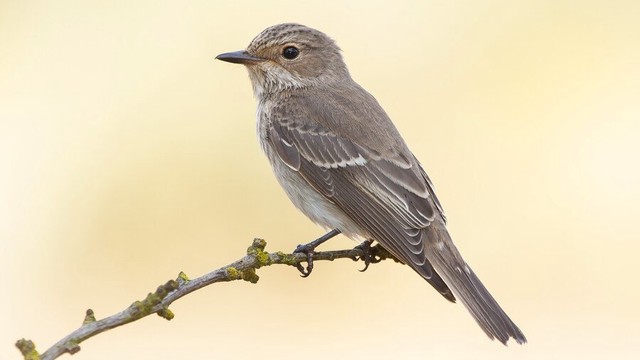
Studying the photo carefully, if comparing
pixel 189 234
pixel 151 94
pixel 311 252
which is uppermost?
pixel 151 94

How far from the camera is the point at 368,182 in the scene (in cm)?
609

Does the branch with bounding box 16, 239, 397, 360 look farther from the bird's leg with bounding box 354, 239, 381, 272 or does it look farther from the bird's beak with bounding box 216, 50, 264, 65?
the bird's beak with bounding box 216, 50, 264, 65

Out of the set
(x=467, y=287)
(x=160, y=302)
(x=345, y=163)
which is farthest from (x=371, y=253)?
(x=160, y=302)

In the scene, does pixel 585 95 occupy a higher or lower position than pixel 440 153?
higher

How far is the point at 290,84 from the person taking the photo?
682cm

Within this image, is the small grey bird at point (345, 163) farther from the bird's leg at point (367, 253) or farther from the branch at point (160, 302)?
the branch at point (160, 302)

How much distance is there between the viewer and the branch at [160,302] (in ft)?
10.3

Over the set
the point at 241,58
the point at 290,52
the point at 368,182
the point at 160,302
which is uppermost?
the point at 290,52

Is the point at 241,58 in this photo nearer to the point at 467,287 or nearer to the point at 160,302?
the point at 467,287

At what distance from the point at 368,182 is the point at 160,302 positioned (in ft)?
8.89

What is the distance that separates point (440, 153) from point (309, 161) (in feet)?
Answer: 10.2

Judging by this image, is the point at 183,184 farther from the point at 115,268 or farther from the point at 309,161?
the point at 309,161

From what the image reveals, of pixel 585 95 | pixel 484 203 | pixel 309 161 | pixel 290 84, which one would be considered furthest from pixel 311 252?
pixel 585 95

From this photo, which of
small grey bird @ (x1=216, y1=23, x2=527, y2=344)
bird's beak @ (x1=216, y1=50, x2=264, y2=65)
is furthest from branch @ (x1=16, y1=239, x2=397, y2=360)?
bird's beak @ (x1=216, y1=50, x2=264, y2=65)
